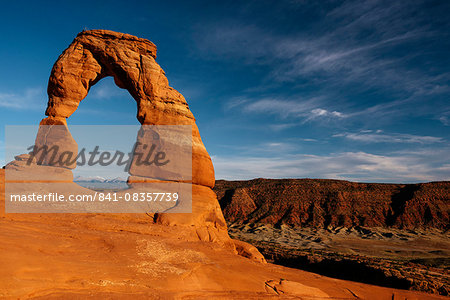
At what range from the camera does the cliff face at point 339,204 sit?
42375 millimetres

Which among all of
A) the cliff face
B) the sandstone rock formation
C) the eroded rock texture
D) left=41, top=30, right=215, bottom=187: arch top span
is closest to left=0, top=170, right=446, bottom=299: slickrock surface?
the sandstone rock formation

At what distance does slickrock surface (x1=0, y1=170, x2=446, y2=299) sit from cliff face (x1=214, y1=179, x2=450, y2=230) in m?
39.0

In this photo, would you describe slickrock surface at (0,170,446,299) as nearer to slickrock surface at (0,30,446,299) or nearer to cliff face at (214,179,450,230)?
slickrock surface at (0,30,446,299)

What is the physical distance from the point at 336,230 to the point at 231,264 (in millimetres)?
39780

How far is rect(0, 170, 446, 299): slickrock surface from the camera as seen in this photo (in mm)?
4469

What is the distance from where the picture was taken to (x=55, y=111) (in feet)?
38.7

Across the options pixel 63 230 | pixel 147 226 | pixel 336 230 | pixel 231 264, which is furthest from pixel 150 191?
pixel 336 230

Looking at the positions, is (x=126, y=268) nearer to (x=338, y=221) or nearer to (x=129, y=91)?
(x=129, y=91)

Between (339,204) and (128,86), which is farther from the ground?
(128,86)

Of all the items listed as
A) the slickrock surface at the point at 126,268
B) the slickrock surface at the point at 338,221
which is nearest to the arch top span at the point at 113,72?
the slickrock surface at the point at 126,268

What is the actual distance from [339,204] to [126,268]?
47508 mm

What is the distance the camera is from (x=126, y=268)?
17.9 feet

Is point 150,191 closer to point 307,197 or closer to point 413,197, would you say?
point 307,197

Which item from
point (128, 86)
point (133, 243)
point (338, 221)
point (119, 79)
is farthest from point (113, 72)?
point (338, 221)
